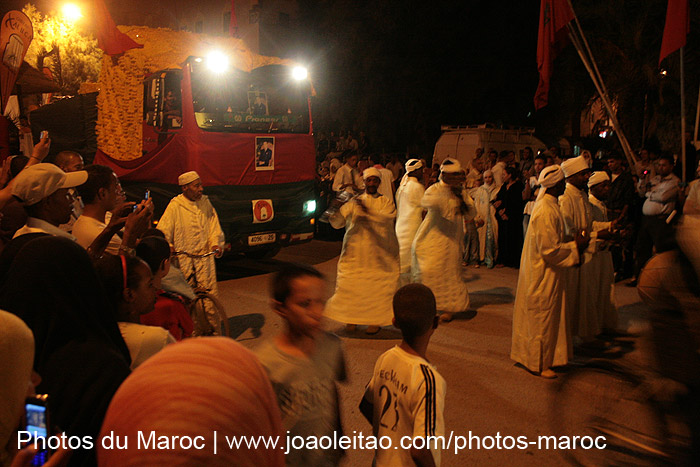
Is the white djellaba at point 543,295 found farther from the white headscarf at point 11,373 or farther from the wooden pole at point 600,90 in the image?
the wooden pole at point 600,90

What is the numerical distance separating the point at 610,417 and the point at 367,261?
137 inches

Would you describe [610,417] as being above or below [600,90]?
below

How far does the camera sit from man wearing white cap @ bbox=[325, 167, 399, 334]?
679 cm

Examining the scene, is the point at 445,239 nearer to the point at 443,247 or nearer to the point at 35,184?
the point at 443,247

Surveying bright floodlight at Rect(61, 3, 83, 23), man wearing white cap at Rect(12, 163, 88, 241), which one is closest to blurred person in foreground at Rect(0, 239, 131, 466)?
man wearing white cap at Rect(12, 163, 88, 241)

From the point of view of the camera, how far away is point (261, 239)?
962cm

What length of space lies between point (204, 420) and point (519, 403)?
436 centimetres

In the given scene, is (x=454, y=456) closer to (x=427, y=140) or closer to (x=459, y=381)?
(x=459, y=381)

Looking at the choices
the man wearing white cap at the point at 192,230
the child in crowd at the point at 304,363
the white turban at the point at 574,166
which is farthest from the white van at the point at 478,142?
the child in crowd at the point at 304,363

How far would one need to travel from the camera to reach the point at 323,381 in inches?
92.9

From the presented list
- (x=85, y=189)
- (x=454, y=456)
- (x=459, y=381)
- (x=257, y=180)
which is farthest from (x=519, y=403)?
(x=257, y=180)

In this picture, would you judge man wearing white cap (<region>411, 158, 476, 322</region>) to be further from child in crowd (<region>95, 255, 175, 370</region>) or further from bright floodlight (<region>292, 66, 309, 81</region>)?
child in crowd (<region>95, 255, 175, 370</region>)

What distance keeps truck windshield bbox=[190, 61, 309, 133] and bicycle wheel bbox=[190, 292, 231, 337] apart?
3856 millimetres

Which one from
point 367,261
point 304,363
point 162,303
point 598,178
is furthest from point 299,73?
point 304,363
